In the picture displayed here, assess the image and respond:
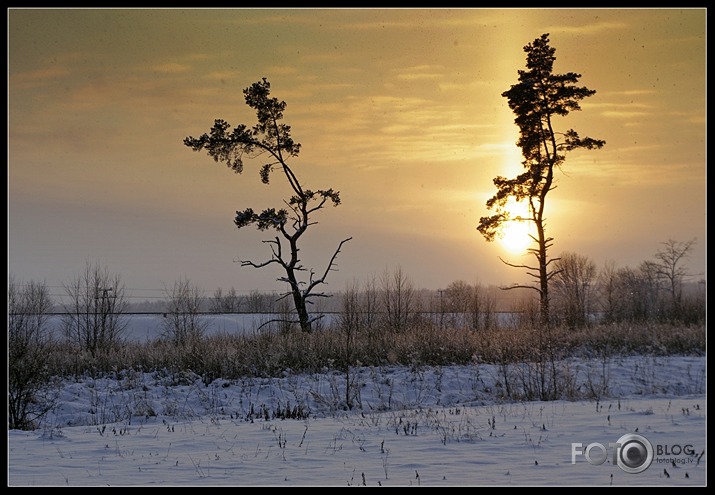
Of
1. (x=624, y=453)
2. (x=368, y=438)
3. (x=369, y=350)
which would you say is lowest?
(x=368, y=438)

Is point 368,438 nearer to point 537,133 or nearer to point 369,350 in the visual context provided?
point 369,350

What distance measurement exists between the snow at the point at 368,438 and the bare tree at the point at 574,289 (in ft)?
28.8

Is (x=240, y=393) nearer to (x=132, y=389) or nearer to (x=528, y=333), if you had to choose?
(x=132, y=389)

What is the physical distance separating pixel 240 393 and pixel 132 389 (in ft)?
11.0

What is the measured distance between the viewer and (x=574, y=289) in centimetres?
2975

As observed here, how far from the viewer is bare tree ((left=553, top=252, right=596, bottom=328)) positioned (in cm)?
2806

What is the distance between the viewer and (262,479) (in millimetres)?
8000

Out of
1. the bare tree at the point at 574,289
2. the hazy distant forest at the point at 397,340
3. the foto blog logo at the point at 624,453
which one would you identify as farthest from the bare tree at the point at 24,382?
the bare tree at the point at 574,289

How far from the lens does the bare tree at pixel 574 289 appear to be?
1105 inches

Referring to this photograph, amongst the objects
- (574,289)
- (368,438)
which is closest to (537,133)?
(574,289)

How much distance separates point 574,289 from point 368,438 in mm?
21155

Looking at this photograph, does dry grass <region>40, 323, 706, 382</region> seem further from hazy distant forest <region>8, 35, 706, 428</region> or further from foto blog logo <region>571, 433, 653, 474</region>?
foto blog logo <region>571, 433, 653, 474</region>
